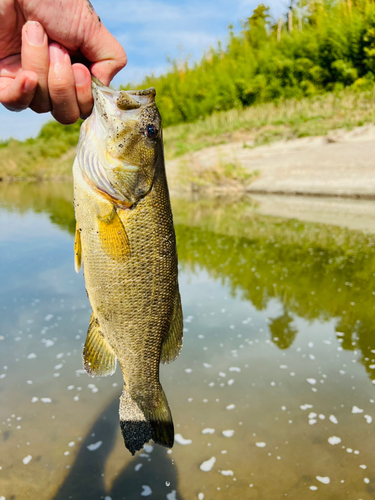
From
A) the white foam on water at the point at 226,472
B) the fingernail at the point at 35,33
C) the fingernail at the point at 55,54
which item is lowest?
the white foam on water at the point at 226,472

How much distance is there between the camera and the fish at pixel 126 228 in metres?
1.84

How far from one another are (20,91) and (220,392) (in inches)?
119

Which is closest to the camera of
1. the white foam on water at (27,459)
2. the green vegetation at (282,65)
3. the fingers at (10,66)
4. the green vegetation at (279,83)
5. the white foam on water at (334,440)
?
the fingers at (10,66)

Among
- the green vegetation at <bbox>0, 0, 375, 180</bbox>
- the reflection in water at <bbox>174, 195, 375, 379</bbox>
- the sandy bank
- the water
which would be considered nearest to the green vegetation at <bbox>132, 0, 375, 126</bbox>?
the green vegetation at <bbox>0, 0, 375, 180</bbox>

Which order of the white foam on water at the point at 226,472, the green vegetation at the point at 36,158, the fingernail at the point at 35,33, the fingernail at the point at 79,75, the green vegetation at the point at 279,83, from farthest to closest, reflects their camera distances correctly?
the green vegetation at the point at 36,158
the green vegetation at the point at 279,83
the white foam on water at the point at 226,472
the fingernail at the point at 79,75
the fingernail at the point at 35,33

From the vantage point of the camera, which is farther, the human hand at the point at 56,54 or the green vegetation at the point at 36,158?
the green vegetation at the point at 36,158

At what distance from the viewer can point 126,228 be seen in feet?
6.05

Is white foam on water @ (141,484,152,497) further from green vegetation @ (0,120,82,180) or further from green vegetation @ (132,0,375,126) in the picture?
green vegetation @ (0,120,82,180)

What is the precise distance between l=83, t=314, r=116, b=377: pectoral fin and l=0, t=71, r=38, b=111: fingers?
0.95 m

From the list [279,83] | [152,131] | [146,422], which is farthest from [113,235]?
[279,83]

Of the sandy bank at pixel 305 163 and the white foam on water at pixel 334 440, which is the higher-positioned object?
the sandy bank at pixel 305 163

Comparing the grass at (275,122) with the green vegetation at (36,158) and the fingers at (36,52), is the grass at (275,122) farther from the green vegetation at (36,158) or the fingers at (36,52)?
the fingers at (36,52)

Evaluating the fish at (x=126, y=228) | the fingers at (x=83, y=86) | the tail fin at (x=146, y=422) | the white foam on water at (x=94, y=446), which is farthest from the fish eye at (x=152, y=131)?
the white foam on water at (x=94, y=446)

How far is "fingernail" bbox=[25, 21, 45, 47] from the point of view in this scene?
5.50ft
